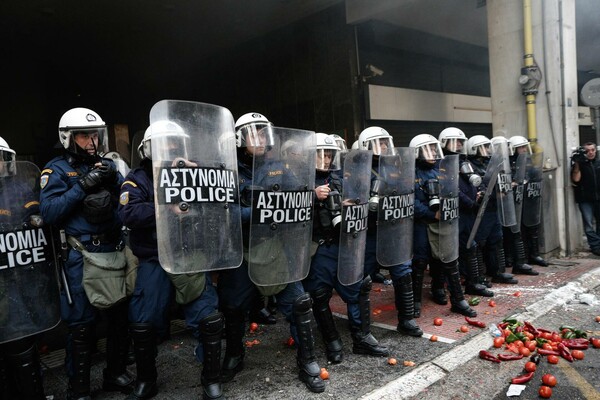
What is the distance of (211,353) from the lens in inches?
118

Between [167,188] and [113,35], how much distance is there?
30.0 feet

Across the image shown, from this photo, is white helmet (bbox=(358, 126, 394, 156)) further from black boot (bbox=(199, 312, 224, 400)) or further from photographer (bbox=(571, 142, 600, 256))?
photographer (bbox=(571, 142, 600, 256))

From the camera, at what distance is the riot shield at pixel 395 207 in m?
4.07

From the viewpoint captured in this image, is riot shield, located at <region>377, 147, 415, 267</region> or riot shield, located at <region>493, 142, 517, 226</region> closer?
riot shield, located at <region>377, 147, 415, 267</region>

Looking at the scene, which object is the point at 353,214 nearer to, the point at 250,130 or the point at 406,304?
the point at 250,130

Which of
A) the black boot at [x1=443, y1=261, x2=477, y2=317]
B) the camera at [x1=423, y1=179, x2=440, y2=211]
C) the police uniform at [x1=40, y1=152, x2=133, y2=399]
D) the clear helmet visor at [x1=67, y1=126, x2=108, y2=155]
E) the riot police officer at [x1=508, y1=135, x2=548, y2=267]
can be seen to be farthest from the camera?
the riot police officer at [x1=508, y1=135, x2=548, y2=267]

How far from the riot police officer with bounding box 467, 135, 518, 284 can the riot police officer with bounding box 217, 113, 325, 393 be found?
11.0 feet

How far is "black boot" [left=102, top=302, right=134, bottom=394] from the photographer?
10.8ft

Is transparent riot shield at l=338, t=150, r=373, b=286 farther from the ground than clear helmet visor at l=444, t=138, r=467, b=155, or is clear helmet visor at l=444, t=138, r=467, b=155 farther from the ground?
clear helmet visor at l=444, t=138, r=467, b=155

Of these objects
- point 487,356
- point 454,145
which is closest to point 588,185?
point 454,145

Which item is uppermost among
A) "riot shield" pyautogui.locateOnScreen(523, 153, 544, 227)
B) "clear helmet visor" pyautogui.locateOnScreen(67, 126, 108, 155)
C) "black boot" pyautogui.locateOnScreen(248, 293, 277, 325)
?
"clear helmet visor" pyautogui.locateOnScreen(67, 126, 108, 155)

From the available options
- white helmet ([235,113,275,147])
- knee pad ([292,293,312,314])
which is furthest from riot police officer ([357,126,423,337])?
white helmet ([235,113,275,147])

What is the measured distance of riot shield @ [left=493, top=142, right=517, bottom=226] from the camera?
18.3 feet

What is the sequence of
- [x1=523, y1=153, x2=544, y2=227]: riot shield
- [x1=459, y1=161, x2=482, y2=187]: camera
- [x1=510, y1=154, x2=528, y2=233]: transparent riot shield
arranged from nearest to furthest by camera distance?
[x1=459, y1=161, x2=482, y2=187]: camera, [x1=510, y1=154, x2=528, y2=233]: transparent riot shield, [x1=523, y1=153, x2=544, y2=227]: riot shield
